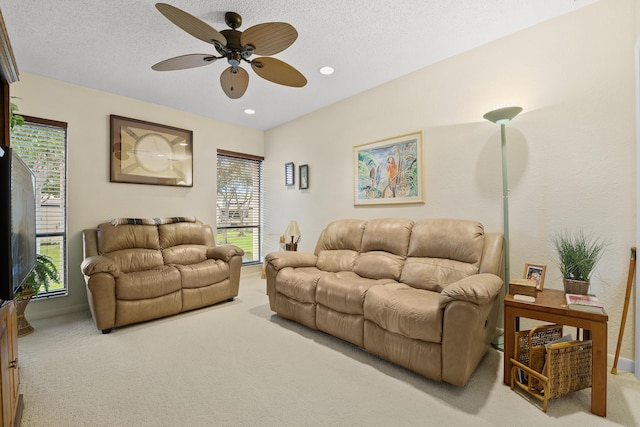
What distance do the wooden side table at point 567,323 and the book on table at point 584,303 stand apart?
0.02 metres

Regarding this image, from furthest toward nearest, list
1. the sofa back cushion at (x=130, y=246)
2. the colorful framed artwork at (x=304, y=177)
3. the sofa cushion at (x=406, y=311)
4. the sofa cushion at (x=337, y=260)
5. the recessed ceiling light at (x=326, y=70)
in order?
the colorful framed artwork at (x=304, y=177) → the sofa back cushion at (x=130, y=246) → the sofa cushion at (x=337, y=260) → the recessed ceiling light at (x=326, y=70) → the sofa cushion at (x=406, y=311)

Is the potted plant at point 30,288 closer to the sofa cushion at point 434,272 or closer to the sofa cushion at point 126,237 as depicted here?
the sofa cushion at point 126,237

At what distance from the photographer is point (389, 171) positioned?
3389mm

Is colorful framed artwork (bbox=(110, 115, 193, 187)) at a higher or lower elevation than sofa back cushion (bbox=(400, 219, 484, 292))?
higher

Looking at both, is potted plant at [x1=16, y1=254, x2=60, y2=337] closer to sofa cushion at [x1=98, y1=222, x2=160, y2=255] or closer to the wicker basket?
sofa cushion at [x1=98, y1=222, x2=160, y2=255]

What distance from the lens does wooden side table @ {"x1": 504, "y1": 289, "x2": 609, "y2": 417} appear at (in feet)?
5.20

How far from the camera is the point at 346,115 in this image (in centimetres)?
386

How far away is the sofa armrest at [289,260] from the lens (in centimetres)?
309

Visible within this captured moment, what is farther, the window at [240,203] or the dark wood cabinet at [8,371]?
the window at [240,203]

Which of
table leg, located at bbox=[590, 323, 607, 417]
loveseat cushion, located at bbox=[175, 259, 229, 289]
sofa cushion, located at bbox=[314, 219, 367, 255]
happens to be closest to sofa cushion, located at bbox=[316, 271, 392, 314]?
sofa cushion, located at bbox=[314, 219, 367, 255]

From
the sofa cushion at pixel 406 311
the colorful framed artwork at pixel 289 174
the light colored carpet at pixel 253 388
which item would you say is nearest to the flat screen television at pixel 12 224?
the light colored carpet at pixel 253 388

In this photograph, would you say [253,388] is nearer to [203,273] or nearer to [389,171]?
[203,273]

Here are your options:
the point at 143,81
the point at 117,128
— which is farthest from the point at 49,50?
the point at 117,128

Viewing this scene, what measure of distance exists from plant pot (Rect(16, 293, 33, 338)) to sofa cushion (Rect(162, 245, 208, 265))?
1.23 m
